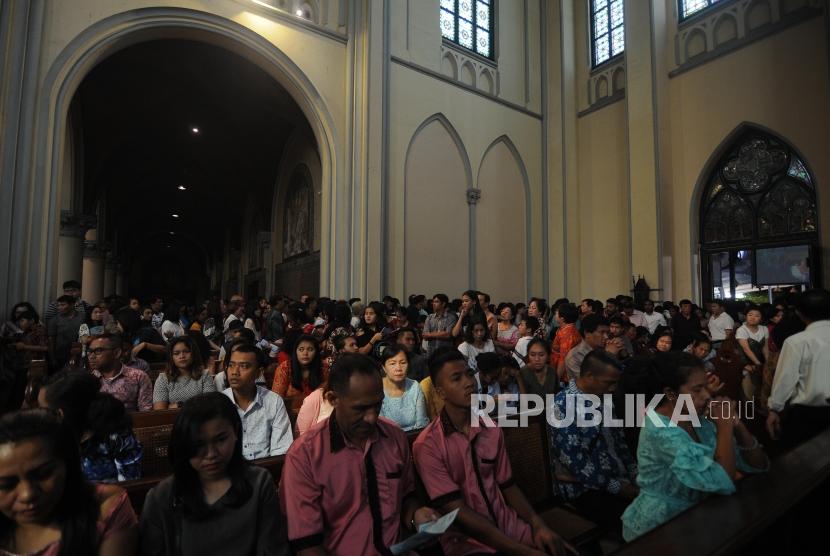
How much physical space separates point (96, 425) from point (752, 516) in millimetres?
2630

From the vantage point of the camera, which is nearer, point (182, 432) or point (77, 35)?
point (182, 432)

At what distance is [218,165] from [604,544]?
1883cm

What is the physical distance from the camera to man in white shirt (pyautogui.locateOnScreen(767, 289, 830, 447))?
296cm

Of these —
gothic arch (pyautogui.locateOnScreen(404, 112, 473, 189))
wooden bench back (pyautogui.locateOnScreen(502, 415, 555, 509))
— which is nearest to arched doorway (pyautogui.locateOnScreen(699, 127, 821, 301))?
gothic arch (pyautogui.locateOnScreen(404, 112, 473, 189))

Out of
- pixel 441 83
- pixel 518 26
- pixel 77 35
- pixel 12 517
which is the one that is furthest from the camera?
pixel 518 26

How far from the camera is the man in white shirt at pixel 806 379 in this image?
116 inches

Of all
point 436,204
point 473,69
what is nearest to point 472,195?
point 436,204

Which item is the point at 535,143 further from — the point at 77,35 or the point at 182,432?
the point at 182,432

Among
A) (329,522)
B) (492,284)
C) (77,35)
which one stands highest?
(77,35)

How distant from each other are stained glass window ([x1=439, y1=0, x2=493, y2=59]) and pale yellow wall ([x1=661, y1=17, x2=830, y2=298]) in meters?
4.63

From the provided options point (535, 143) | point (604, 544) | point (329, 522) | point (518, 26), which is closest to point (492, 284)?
point (535, 143)

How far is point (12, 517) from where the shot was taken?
1.20 metres

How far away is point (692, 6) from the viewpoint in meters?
10.9

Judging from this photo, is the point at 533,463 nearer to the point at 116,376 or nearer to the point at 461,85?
the point at 116,376
